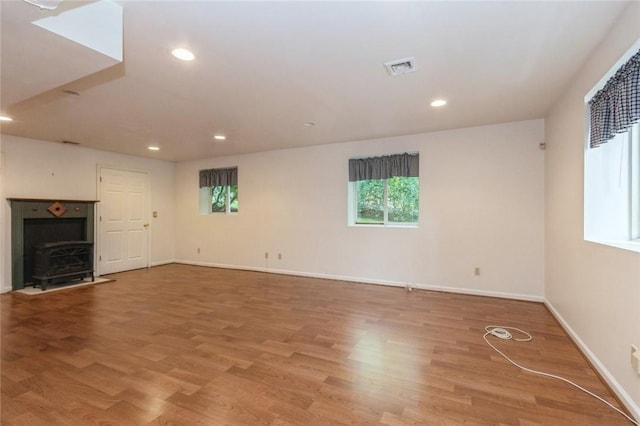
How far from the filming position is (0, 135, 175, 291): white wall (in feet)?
15.1

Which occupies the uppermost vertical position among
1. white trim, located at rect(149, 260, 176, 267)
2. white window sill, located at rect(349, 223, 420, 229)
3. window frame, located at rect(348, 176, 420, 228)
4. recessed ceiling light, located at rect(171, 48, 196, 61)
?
recessed ceiling light, located at rect(171, 48, 196, 61)

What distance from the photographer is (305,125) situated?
420 cm

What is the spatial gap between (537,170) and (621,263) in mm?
2438

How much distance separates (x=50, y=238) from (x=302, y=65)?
17.7 ft

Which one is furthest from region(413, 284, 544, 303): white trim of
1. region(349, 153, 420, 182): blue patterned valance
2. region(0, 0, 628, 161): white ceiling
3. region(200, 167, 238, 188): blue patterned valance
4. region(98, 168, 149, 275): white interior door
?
region(98, 168, 149, 275): white interior door

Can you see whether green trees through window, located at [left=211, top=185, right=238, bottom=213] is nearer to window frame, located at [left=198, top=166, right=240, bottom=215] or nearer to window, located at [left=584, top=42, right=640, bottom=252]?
window frame, located at [left=198, top=166, right=240, bottom=215]

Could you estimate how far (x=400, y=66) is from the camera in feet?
8.12

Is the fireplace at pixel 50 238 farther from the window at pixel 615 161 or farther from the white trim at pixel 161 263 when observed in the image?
the window at pixel 615 161

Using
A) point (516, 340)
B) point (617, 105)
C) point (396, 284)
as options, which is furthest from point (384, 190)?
point (617, 105)

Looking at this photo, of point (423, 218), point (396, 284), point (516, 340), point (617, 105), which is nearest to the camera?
point (617, 105)

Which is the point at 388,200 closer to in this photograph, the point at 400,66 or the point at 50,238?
the point at 400,66

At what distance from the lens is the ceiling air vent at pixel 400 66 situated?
7.84 ft

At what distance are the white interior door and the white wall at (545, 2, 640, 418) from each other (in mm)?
7122

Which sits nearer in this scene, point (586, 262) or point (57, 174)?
point (586, 262)
